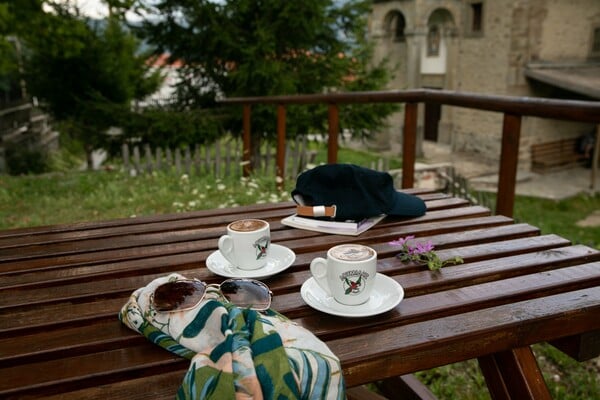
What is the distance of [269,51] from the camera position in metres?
7.96

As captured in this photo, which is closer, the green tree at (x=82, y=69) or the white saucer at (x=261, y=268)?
the white saucer at (x=261, y=268)

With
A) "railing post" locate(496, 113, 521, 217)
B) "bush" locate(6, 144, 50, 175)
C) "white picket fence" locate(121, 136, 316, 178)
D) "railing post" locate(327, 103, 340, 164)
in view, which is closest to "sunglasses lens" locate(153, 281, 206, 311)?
"railing post" locate(496, 113, 521, 217)

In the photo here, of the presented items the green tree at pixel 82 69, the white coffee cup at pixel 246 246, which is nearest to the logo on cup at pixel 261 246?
the white coffee cup at pixel 246 246

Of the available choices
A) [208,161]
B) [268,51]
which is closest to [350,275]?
[208,161]

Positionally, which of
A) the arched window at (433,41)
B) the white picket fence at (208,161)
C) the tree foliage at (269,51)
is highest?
the arched window at (433,41)

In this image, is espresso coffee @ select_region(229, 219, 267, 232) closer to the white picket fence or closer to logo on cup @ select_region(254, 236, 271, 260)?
logo on cup @ select_region(254, 236, 271, 260)

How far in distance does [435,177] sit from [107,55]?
23.7ft

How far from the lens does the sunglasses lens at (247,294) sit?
1.07 m

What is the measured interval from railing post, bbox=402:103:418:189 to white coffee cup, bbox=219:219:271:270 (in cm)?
215

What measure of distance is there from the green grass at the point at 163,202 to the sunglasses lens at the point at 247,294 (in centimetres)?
167

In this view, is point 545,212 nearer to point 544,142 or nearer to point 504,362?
point 544,142

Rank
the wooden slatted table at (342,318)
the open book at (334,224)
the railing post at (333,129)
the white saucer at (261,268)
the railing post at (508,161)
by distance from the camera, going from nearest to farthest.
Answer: the wooden slatted table at (342,318) → the white saucer at (261,268) → the open book at (334,224) → the railing post at (508,161) → the railing post at (333,129)

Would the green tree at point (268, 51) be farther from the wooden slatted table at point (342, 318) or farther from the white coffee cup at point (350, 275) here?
the white coffee cup at point (350, 275)

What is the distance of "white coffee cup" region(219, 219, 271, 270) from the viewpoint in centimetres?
132
